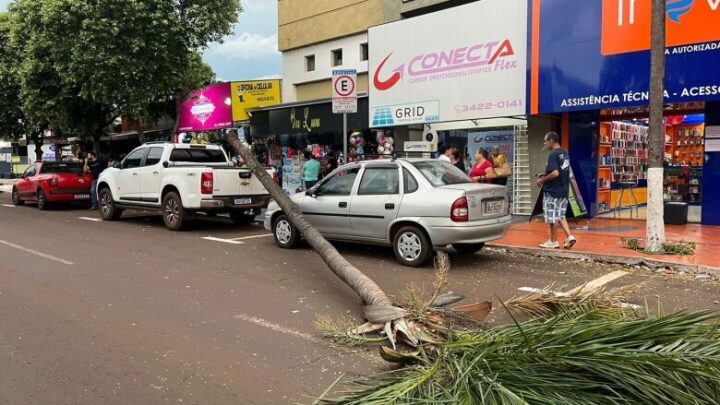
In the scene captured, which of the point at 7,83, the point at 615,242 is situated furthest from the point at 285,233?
the point at 7,83

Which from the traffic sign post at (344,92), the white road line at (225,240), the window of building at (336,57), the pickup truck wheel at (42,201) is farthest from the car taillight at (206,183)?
the window of building at (336,57)

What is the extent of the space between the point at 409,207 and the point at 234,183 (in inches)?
198

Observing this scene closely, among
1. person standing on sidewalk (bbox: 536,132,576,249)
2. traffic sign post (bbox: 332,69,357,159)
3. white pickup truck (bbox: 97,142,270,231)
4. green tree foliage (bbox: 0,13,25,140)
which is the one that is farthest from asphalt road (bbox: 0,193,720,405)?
green tree foliage (bbox: 0,13,25,140)

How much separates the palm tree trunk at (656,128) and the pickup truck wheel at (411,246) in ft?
11.9

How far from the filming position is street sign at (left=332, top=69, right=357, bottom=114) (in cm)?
1093

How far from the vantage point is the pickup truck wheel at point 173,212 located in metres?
12.1

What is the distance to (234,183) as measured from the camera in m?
12.0

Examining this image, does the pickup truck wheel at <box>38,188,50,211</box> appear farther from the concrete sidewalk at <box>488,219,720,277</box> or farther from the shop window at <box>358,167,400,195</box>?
the concrete sidewalk at <box>488,219,720,277</box>

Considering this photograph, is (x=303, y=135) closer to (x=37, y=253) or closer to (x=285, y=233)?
(x=285, y=233)

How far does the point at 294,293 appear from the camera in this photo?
676 cm

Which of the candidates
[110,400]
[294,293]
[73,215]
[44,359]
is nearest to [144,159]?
[73,215]

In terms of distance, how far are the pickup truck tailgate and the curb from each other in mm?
5223

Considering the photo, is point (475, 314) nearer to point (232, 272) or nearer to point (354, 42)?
point (232, 272)

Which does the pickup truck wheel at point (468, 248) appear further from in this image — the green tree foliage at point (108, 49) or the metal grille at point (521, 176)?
the green tree foliage at point (108, 49)
